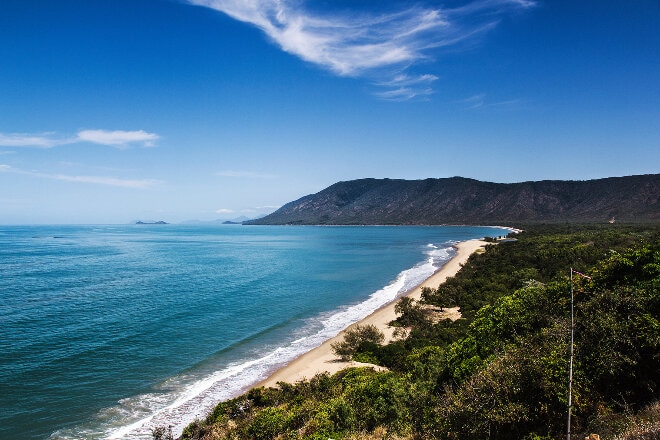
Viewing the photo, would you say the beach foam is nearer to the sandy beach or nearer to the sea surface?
the sea surface

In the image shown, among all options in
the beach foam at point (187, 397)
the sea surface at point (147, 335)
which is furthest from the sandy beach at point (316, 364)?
the sea surface at point (147, 335)

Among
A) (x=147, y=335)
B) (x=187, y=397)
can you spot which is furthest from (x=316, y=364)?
(x=147, y=335)

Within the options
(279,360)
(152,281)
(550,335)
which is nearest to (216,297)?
(152,281)

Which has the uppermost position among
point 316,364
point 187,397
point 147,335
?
point 147,335

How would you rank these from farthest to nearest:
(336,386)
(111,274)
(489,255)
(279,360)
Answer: (489,255), (111,274), (279,360), (336,386)

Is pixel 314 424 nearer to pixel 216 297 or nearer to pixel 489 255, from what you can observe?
pixel 216 297

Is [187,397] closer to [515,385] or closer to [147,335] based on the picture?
[147,335]
